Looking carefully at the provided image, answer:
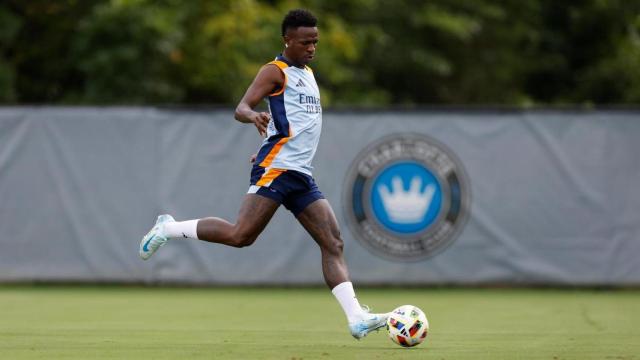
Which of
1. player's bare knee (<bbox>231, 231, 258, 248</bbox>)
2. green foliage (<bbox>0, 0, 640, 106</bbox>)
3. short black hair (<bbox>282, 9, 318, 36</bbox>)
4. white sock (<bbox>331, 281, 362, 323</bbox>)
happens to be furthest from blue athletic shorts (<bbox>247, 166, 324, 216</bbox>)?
green foliage (<bbox>0, 0, 640, 106</bbox>)

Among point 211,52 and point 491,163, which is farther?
point 211,52

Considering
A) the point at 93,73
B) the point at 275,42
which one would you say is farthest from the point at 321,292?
the point at 275,42

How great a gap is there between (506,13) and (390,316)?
954 inches

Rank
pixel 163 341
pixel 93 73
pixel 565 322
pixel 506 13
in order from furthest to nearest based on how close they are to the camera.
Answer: pixel 506 13, pixel 93 73, pixel 565 322, pixel 163 341

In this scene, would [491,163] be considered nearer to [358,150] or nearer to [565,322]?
[358,150]

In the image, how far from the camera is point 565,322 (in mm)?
10875

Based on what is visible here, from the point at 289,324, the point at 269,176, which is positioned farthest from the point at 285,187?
the point at 289,324

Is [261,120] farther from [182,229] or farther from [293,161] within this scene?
[182,229]

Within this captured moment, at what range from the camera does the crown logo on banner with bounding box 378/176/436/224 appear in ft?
48.3

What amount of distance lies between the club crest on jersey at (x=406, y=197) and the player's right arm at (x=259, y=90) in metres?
6.24

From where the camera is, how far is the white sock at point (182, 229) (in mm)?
8914

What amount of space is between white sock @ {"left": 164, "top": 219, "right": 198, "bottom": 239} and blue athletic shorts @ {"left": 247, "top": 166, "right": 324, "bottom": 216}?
526 mm

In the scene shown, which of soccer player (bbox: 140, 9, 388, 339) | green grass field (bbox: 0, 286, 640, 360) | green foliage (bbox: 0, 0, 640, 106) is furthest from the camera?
green foliage (bbox: 0, 0, 640, 106)

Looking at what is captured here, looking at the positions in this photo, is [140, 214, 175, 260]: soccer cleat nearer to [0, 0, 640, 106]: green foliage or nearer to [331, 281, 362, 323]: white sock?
[331, 281, 362, 323]: white sock
